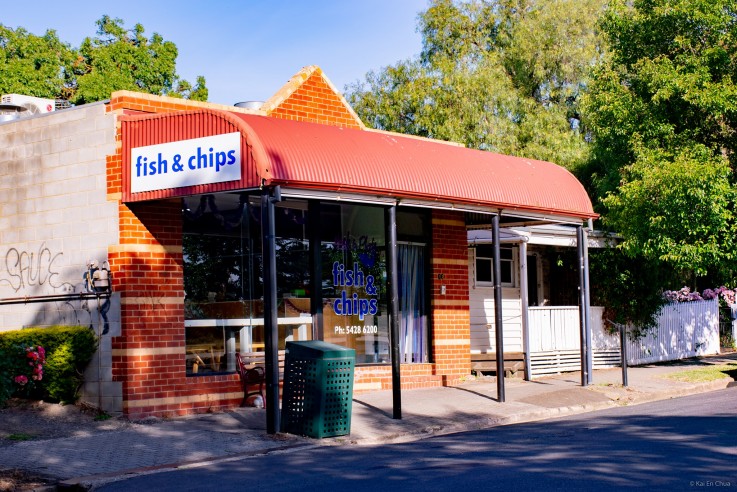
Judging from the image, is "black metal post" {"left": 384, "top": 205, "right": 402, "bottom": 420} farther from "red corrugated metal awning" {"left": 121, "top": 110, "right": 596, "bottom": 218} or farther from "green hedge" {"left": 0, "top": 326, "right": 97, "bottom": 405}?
"green hedge" {"left": 0, "top": 326, "right": 97, "bottom": 405}

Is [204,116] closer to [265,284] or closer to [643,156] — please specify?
[265,284]

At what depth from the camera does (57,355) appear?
549 inches

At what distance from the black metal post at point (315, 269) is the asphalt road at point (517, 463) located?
13.1 feet

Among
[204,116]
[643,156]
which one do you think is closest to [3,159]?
[204,116]

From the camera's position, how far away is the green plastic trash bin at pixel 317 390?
1236 centimetres

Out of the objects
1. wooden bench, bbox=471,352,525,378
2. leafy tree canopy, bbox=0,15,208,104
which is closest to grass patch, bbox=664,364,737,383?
wooden bench, bbox=471,352,525,378

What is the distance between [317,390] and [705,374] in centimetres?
1084

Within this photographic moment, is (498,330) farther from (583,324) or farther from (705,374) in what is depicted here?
(705,374)

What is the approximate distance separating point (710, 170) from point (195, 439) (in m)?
11.3

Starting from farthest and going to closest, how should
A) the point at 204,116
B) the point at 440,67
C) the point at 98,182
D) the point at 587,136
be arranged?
the point at 587,136
the point at 440,67
the point at 98,182
the point at 204,116

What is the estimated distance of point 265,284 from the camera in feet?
41.7

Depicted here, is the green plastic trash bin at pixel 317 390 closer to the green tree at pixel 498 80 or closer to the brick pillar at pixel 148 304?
the brick pillar at pixel 148 304

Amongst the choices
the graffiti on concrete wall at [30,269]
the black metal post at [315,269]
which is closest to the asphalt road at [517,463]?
the black metal post at [315,269]

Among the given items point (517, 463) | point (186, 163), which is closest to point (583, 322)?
point (186, 163)
